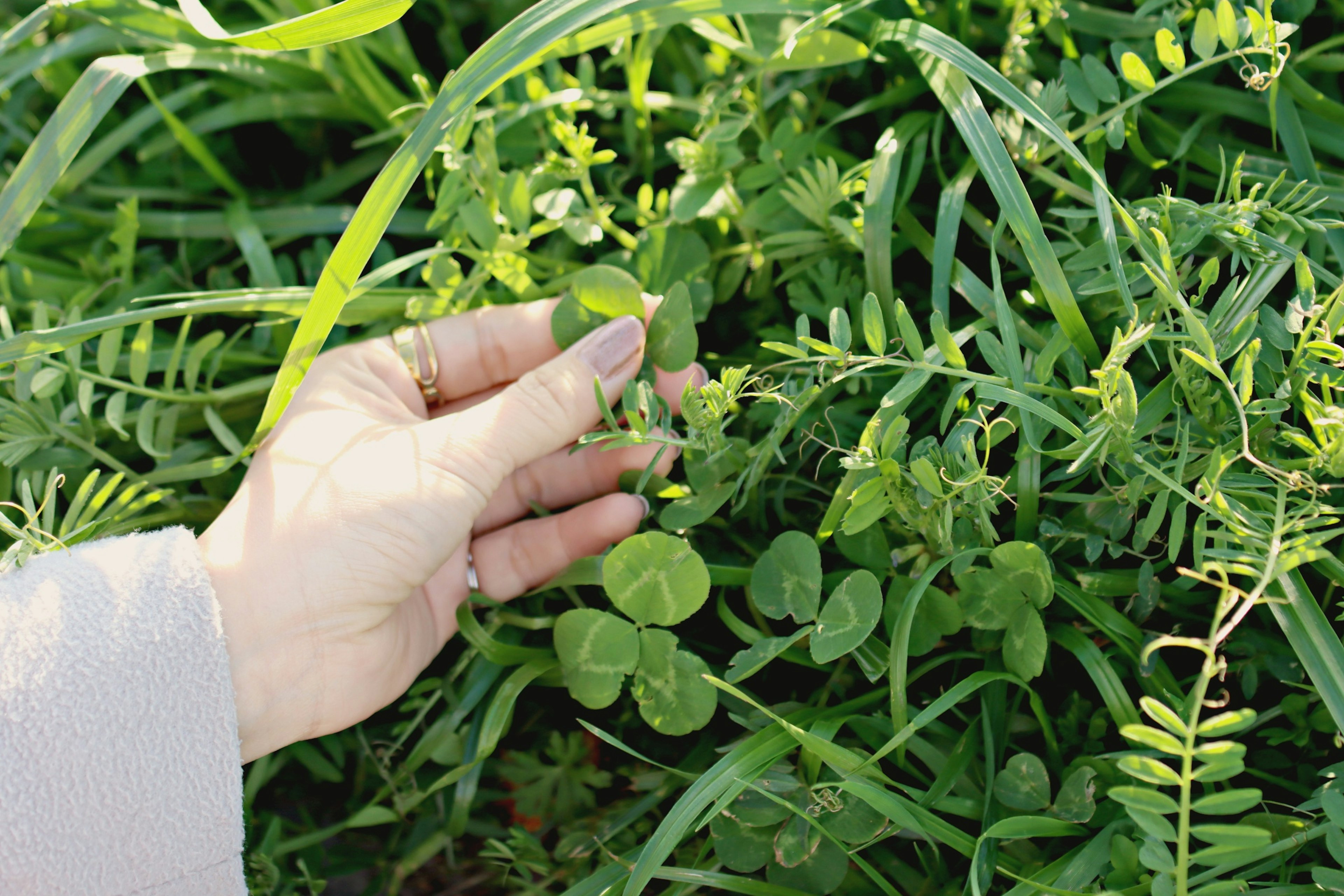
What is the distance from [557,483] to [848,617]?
0.60 metres

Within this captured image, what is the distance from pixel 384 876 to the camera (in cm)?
145

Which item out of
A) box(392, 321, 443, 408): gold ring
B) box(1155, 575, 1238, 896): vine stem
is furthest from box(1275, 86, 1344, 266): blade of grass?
box(392, 321, 443, 408): gold ring

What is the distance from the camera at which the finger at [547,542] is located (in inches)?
52.5

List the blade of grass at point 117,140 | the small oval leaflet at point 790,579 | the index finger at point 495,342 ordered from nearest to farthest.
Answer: the small oval leaflet at point 790,579 → the index finger at point 495,342 → the blade of grass at point 117,140

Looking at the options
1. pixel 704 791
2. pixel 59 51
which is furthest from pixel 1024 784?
pixel 59 51

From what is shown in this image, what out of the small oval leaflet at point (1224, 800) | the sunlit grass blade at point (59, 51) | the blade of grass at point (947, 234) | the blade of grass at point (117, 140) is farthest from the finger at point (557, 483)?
the sunlit grass blade at point (59, 51)

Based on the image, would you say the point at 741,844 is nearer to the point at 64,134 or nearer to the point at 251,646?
the point at 251,646

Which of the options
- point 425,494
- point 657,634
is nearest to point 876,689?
point 657,634

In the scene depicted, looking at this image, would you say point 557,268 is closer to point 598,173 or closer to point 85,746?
point 598,173

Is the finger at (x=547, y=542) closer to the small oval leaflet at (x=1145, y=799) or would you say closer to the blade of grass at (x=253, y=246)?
the blade of grass at (x=253, y=246)

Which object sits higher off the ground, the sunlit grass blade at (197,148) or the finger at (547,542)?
the sunlit grass blade at (197,148)

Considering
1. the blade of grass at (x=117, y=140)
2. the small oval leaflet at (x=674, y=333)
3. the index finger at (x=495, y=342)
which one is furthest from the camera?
the blade of grass at (x=117, y=140)

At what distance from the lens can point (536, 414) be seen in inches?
50.2

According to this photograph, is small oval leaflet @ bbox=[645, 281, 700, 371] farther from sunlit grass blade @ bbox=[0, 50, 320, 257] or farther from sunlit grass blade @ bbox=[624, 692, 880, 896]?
sunlit grass blade @ bbox=[0, 50, 320, 257]
